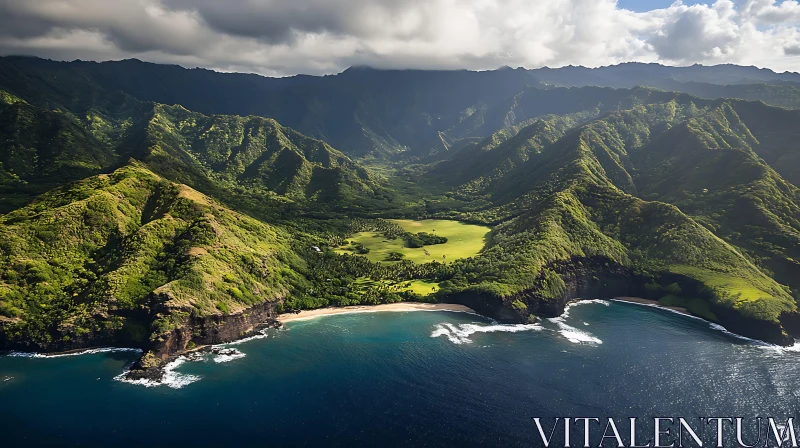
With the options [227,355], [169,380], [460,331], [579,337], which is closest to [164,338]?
[169,380]

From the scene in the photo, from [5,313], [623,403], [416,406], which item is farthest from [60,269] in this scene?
[623,403]

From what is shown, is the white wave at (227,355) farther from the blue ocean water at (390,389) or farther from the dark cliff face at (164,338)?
the dark cliff face at (164,338)

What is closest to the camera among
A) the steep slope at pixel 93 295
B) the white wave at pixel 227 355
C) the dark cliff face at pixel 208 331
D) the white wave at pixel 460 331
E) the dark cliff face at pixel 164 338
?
the dark cliff face at pixel 164 338

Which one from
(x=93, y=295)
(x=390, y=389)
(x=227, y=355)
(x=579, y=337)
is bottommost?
(x=390, y=389)

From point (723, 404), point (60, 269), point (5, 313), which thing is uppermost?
point (60, 269)

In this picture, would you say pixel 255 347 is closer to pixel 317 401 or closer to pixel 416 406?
pixel 317 401

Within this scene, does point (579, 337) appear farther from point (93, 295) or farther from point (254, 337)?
point (93, 295)

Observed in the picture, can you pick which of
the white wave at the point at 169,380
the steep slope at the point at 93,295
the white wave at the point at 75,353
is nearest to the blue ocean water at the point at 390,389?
the white wave at the point at 169,380

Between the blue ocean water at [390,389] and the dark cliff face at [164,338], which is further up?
the dark cliff face at [164,338]

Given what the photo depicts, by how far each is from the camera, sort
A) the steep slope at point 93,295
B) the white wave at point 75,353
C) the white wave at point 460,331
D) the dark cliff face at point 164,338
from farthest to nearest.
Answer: the white wave at point 460,331
the steep slope at point 93,295
the dark cliff face at point 164,338
the white wave at point 75,353
